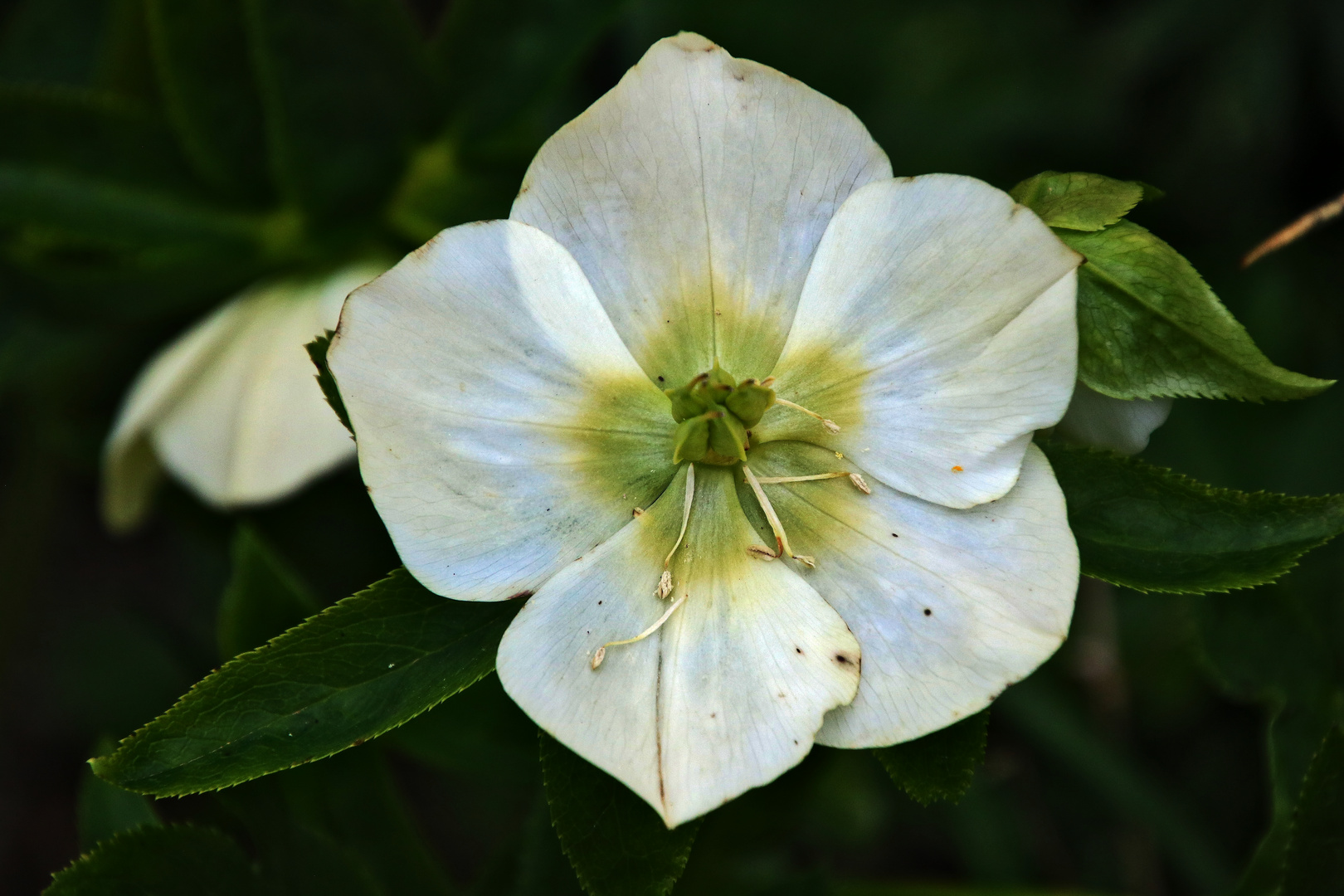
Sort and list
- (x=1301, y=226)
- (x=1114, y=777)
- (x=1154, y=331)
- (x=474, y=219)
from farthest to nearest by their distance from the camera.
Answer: (x=1114, y=777) < (x=474, y=219) < (x=1301, y=226) < (x=1154, y=331)

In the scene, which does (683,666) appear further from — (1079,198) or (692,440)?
(1079,198)

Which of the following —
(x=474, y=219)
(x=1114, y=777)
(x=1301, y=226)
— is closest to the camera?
(x=1301, y=226)

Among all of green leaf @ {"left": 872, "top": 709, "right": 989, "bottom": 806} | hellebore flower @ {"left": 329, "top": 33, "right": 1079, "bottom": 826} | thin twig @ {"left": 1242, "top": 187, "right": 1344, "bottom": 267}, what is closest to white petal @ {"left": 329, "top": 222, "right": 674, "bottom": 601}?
hellebore flower @ {"left": 329, "top": 33, "right": 1079, "bottom": 826}

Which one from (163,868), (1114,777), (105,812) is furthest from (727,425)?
(1114,777)

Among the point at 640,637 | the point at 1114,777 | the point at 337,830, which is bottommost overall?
the point at 1114,777

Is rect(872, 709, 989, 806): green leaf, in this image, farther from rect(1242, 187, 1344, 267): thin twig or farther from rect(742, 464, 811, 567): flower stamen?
rect(1242, 187, 1344, 267): thin twig

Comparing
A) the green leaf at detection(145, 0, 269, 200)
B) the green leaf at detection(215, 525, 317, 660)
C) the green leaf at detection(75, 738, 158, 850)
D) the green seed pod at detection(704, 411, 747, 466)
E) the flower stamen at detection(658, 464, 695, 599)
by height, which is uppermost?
the green leaf at detection(145, 0, 269, 200)
